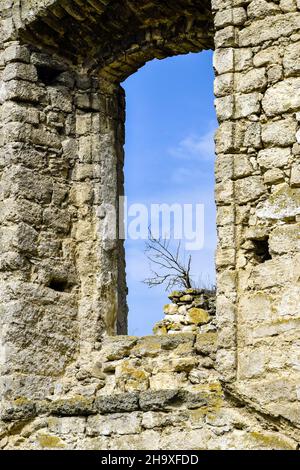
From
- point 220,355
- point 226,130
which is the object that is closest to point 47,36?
point 226,130

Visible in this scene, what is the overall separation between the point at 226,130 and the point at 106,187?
5.77 feet

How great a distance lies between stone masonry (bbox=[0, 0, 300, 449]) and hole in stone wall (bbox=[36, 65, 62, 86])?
0.02 meters

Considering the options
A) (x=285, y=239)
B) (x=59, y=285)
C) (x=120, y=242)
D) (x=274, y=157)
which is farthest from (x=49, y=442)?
(x=274, y=157)

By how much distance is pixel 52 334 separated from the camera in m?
8.39

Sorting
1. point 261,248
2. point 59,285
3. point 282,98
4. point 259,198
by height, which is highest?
point 282,98

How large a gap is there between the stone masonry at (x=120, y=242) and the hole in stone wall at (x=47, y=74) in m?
0.02

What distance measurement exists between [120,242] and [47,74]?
155cm

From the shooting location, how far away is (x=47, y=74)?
29.5 feet

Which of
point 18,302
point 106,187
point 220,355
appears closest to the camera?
point 220,355

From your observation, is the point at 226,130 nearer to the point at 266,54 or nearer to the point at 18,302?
the point at 266,54

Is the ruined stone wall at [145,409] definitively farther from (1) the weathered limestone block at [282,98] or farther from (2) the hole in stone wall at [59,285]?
(1) the weathered limestone block at [282,98]

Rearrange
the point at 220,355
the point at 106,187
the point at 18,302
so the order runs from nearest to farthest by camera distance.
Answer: the point at 220,355 < the point at 18,302 < the point at 106,187

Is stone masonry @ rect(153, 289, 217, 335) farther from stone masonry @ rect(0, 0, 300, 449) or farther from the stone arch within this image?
the stone arch

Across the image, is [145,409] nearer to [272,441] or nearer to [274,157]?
[272,441]
